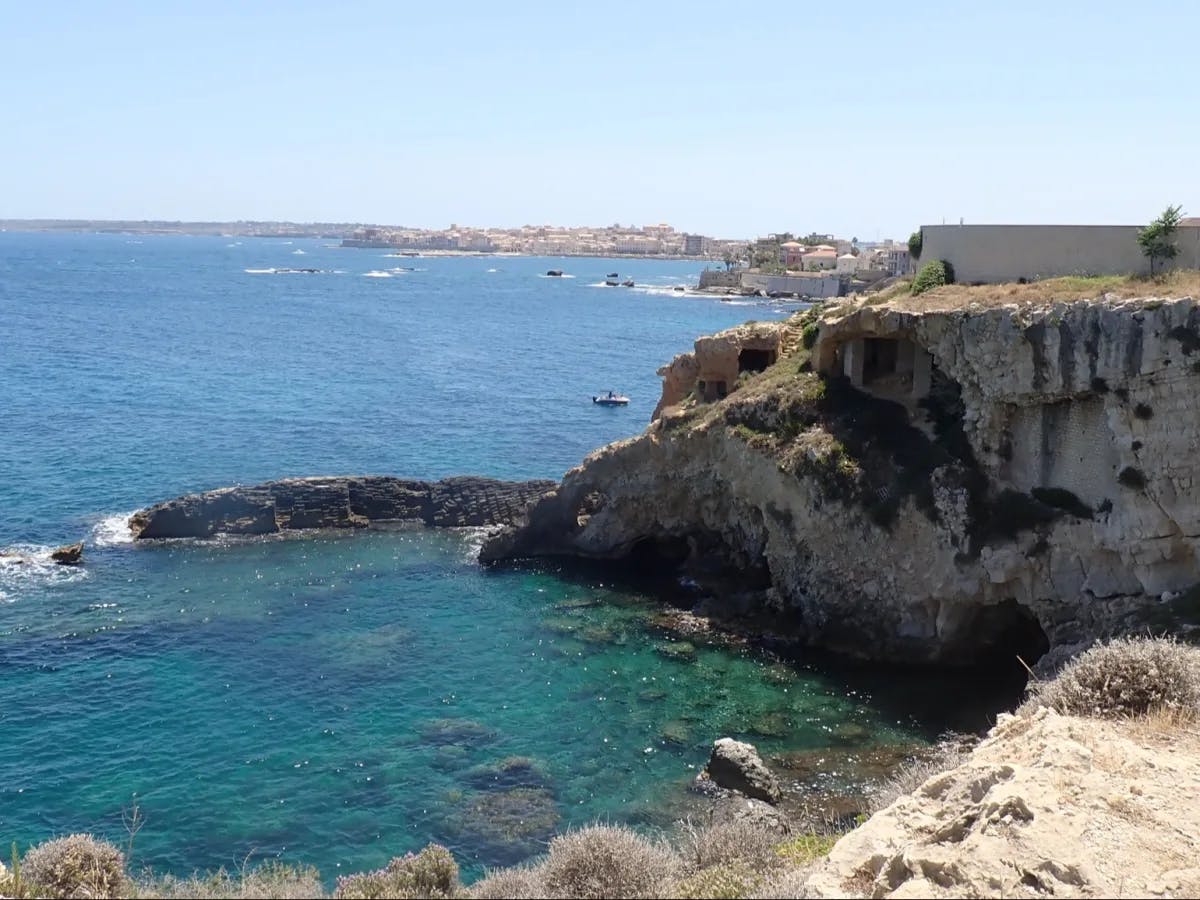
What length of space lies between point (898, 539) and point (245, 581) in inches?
976

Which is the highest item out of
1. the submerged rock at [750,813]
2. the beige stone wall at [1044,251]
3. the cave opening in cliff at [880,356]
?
the beige stone wall at [1044,251]

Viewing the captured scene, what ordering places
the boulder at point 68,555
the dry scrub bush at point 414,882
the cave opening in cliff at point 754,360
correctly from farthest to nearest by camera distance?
1. the cave opening in cliff at point 754,360
2. the boulder at point 68,555
3. the dry scrub bush at point 414,882

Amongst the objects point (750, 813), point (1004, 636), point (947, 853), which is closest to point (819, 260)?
point (1004, 636)

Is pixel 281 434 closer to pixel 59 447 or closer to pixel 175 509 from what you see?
pixel 59 447

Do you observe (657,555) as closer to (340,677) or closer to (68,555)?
(340,677)

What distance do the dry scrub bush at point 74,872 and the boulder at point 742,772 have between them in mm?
13831

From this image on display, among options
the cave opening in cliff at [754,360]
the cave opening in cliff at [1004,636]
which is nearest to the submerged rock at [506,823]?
the cave opening in cliff at [1004,636]

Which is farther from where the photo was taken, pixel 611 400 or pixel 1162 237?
pixel 611 400

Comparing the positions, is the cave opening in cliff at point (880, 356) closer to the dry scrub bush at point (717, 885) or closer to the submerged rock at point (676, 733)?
the submerged rock at point (676, 733)

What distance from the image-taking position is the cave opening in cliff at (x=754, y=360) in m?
43.9

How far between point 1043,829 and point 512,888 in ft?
23.7

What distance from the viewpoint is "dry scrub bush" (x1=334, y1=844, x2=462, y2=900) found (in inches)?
563

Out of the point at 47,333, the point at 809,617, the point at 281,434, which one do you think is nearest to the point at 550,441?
the point at 281,434

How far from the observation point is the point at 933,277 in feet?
123
